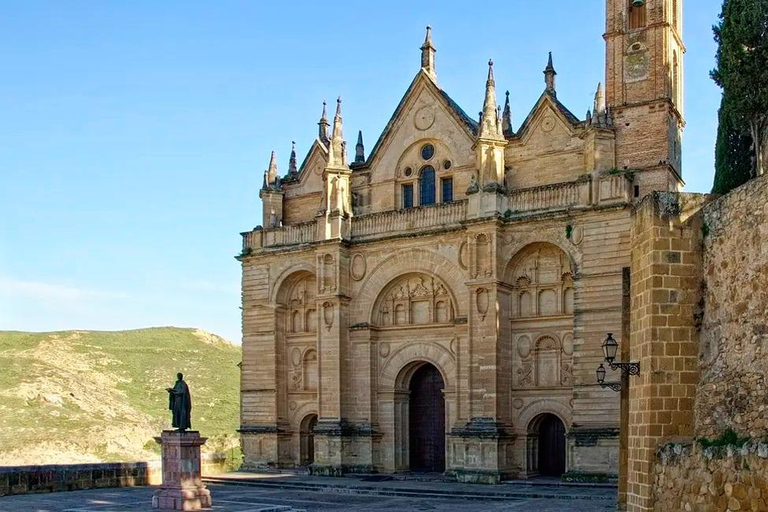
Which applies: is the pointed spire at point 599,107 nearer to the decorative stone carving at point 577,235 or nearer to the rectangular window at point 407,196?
the decorative stone carving at point 577,235

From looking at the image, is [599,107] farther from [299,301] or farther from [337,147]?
[299,301]

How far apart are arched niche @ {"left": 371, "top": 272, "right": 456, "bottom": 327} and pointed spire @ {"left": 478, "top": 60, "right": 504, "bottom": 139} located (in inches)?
216

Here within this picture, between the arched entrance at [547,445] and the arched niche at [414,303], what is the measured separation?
4842 mm

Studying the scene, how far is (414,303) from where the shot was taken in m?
35.3

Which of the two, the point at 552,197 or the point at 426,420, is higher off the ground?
the point at 552,197

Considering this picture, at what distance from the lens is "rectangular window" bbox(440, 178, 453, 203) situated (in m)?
35.8

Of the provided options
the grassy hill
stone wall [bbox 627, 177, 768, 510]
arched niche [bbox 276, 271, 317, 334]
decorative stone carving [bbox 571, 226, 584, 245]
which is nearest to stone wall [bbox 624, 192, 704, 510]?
stone wall [bbox 627, 177, 768, 510]

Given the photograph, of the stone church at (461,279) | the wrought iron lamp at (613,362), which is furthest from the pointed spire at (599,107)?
the wrought iron lamp at (613,362)

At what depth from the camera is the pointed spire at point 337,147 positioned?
1455 inches

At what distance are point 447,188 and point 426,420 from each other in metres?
8.71

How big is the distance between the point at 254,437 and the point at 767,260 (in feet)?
91.1

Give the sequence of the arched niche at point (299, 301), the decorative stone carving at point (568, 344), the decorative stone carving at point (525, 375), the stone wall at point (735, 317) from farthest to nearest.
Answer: the arched niche at point (299, 301) → the decorative stone carving at point (525, 375) → the decorative stone carving at point (568, 344) → the stone wall at point (735, 317)

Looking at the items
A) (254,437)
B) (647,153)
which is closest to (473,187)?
(647,153)

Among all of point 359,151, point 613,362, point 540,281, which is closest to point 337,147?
point 359,151
